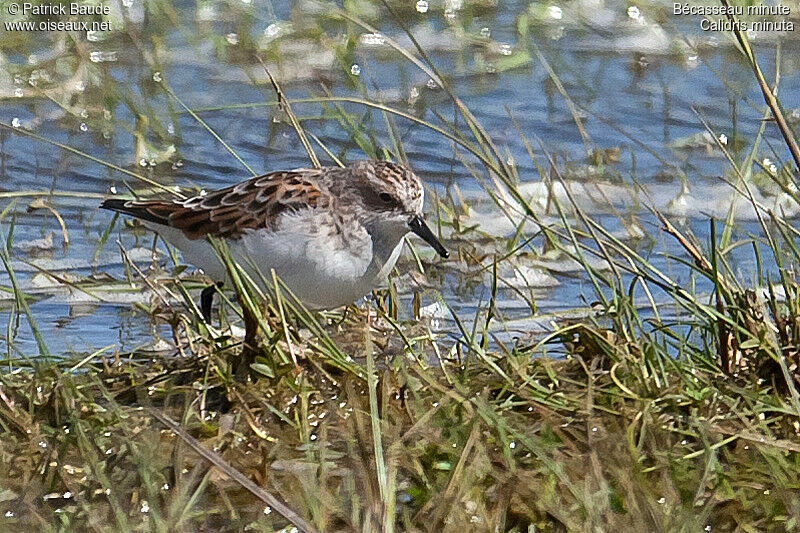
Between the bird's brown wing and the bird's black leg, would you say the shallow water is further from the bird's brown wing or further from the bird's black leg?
the bird's brown wing

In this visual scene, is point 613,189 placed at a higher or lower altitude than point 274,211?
lower

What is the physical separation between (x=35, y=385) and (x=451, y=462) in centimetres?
134

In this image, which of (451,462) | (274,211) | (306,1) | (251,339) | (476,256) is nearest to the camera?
(451,462)

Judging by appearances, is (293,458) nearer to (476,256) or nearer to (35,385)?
(35,385)

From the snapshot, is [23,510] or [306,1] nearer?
[23,510]

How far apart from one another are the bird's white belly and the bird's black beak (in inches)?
6.5

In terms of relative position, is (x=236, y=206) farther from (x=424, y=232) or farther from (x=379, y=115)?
(x=379, y=115)

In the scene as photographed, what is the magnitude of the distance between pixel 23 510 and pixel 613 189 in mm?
4426

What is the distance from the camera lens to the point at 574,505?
12.9ft

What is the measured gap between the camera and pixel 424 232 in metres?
5.36

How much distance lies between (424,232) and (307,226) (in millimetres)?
487

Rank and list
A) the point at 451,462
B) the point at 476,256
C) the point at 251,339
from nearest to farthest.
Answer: the point at 451,462 → the point at 251,339 → the point at 476,256

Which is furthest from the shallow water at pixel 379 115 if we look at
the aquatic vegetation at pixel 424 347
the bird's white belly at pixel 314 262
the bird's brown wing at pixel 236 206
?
the bird's white belly at pixel 314 262

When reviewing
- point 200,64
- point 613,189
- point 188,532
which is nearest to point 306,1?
point 200,64
